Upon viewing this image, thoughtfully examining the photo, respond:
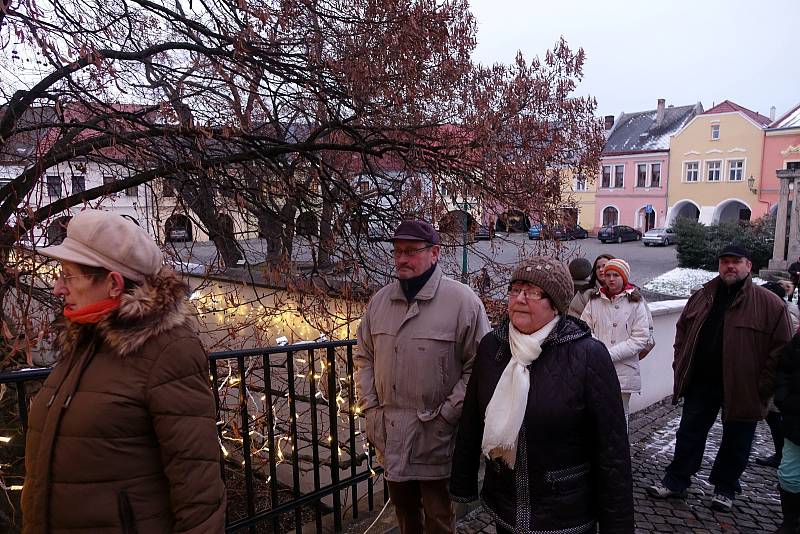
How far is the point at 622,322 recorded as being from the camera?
378 centimetres

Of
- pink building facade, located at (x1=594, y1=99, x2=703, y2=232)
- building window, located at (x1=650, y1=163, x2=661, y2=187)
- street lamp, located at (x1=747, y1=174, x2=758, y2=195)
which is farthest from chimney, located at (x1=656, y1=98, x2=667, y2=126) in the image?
street lamp, located at (x1=747, y1=174, x2=758, y2=195)

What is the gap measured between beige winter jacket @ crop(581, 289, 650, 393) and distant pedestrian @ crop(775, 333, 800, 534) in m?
0.82

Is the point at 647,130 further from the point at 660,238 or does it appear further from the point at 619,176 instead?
the point at 660,238

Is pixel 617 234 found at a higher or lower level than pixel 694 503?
higher

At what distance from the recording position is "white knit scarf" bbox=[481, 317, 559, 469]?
6.47ft

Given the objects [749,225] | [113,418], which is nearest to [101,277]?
[113,418]

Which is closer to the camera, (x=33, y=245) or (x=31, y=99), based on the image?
(x=33, y=245)

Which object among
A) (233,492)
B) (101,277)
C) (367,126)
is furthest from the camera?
(233,492)

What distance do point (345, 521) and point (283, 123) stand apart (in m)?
4.80

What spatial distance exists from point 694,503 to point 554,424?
8.40 ft

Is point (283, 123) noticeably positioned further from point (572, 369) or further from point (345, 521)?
point (572, 369)

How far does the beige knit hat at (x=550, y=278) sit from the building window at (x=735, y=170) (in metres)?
43.4

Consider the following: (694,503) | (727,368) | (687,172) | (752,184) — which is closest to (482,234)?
(727,368)

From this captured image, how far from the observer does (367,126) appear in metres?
5.29
